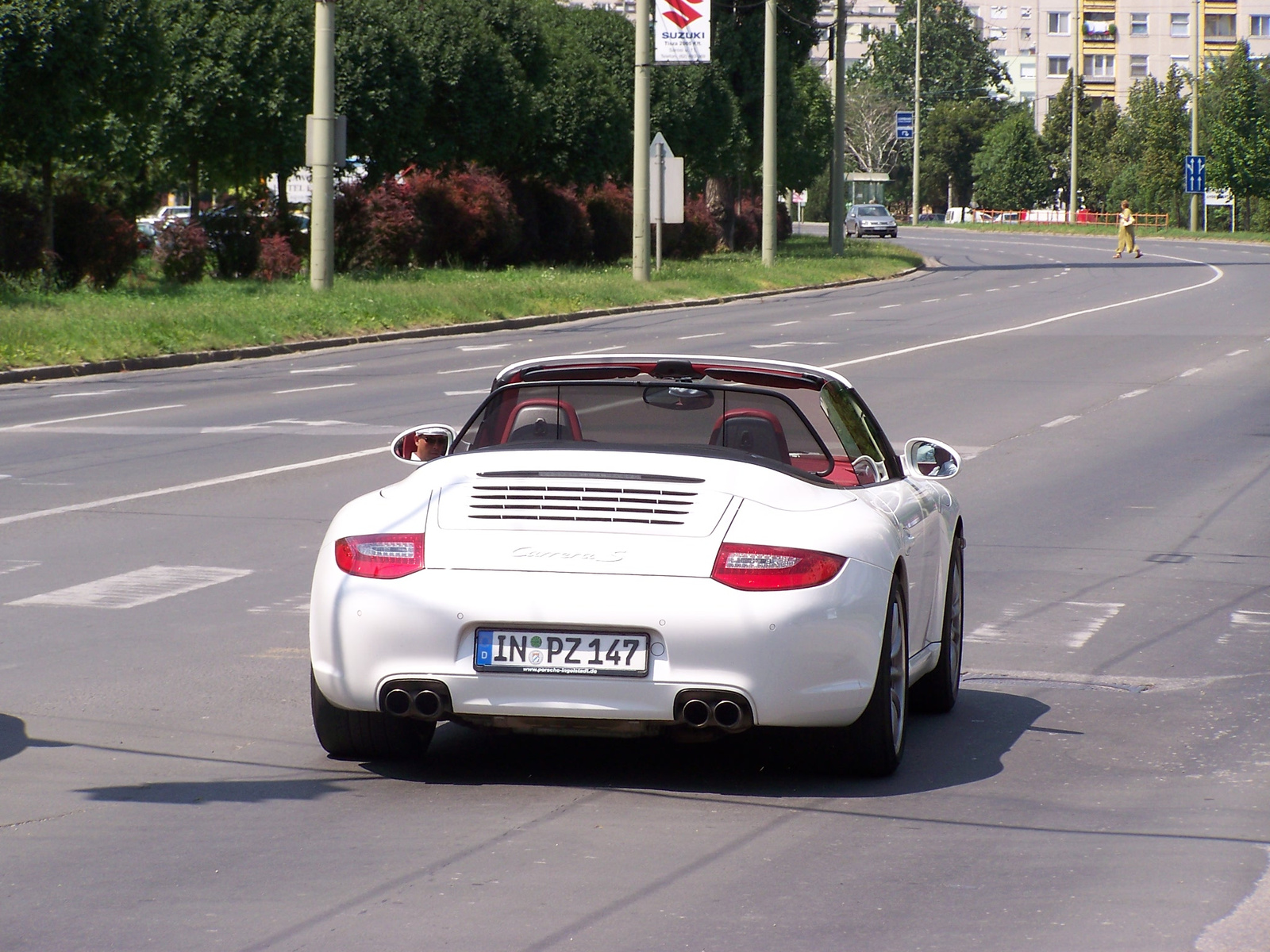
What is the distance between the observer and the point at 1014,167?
133375 millimetres

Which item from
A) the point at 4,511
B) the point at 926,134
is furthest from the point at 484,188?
the point at 926,134

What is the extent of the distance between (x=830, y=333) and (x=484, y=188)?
17.2 meters

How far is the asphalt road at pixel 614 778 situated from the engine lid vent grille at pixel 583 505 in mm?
817

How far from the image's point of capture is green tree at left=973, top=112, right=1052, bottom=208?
132m

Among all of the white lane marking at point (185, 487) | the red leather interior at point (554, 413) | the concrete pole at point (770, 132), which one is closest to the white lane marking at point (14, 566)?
the white lane marking at point (185, 487)

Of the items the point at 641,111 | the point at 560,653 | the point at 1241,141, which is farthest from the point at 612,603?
the point at 1241,141

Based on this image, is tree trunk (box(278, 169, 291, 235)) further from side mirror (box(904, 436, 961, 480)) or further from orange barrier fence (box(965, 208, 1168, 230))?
orange barrier fence (box(965, 208, 1168, 230))

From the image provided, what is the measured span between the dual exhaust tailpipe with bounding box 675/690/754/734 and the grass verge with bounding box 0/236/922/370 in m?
19.2

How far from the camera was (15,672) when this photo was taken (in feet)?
24.2

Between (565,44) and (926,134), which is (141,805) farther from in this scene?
(926,134)

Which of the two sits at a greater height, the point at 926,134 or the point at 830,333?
the point at 926,134

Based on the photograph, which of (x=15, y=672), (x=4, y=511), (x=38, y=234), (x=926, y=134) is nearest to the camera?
(x=15, y=672)

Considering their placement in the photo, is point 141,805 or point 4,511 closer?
point 141,805

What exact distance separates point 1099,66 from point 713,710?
525 ft
